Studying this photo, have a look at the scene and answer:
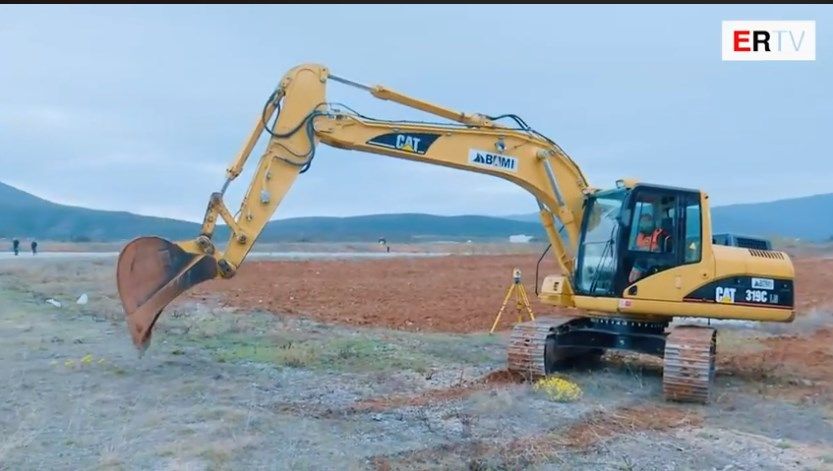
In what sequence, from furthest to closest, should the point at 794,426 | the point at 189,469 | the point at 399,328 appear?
the point at 399,328 < the point at 794,426 < the point at 189,469

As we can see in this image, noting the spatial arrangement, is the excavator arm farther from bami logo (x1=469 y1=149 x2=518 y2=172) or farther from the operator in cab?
the operator in cab

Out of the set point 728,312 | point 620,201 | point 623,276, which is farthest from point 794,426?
point 620,201

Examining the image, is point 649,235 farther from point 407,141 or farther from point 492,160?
point 407,141

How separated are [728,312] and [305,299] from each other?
529 inches

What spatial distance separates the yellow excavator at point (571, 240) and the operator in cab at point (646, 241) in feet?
0.04

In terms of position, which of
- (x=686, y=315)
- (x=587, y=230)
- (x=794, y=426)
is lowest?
(x=794, y=426)

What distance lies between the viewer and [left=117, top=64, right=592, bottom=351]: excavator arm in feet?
30.2

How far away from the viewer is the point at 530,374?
989cm

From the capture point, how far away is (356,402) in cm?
873

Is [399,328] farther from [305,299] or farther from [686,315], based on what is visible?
[686,315]

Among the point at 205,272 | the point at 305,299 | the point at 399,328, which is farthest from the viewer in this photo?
the point at 305,299

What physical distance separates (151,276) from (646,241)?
238 inches

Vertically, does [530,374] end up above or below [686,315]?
below

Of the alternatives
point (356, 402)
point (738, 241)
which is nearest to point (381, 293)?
point (738, 241)
